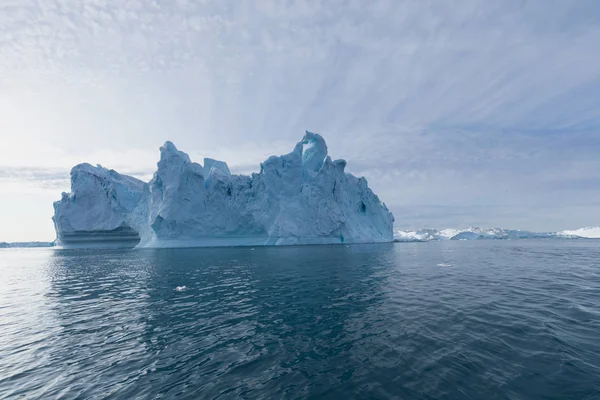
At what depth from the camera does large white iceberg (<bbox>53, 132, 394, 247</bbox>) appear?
2475 inches

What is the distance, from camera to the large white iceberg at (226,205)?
62.9m

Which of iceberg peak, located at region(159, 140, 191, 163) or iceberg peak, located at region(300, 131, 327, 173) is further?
iceberg peak, located at region(300, 131, 327, 173)

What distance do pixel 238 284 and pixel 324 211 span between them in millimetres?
47701

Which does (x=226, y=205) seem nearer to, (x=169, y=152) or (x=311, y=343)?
(x=169, y=152)

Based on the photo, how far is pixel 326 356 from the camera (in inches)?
317

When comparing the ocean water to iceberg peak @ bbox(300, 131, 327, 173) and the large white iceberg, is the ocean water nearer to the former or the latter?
the large white iceberg

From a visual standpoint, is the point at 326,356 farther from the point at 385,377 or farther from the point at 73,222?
the point at 73,222

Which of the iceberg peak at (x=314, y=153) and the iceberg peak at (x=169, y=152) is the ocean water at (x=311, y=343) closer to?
the iceberg peak at (x=169, y=152)

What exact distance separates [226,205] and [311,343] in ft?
192

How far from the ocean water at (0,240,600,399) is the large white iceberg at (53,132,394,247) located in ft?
152

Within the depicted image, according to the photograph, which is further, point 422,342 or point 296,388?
point 422,342

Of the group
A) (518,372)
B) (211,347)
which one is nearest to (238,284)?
(211,347)

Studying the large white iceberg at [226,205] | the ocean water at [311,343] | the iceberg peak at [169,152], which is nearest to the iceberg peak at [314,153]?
the large white iceberg at [226,205]

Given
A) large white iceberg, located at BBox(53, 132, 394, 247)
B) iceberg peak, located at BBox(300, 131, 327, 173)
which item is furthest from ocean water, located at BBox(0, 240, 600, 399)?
iceberg peak, located at BBox(300, 131, 327, 173)
